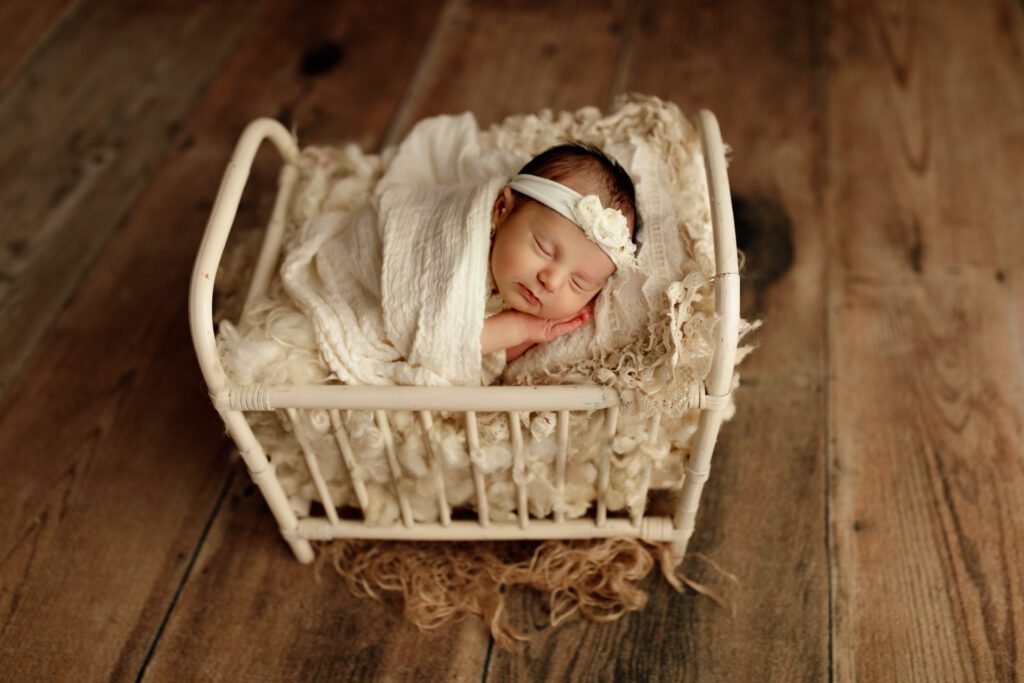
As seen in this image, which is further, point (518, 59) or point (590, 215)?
point (518, 59)

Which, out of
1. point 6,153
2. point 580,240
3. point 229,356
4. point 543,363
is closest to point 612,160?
point 580,240

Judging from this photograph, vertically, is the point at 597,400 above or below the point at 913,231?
above

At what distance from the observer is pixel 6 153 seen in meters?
1.83

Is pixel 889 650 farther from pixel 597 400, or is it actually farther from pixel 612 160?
pixel 612 160

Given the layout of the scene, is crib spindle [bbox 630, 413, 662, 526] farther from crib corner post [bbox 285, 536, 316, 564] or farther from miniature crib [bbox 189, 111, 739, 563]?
crib corner post [bbox 285, 536, 316, 564]

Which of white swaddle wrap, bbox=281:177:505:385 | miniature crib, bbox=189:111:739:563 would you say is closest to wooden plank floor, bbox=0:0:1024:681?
miniature crib, bbox=189:111:739:563

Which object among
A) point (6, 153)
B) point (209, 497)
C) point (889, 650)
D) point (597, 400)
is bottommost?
point (889, 650)

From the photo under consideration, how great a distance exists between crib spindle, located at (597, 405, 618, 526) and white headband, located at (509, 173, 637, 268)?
6.7 inches

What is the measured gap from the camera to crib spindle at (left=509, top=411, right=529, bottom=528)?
0.99m

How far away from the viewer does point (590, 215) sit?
0.98m

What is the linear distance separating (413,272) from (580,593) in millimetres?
476

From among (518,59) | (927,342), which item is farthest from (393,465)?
(518,59)

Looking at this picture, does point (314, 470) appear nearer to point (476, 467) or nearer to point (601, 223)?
point (476, 467)

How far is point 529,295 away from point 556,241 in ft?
0.23
